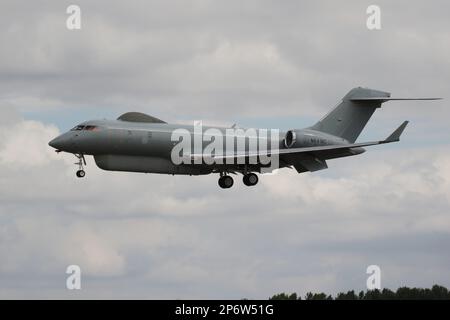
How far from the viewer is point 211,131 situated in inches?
2741

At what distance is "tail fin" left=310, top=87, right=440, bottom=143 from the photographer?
75.9 m

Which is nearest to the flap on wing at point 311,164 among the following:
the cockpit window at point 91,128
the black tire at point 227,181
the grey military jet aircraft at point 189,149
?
the grey military jet aircraft at point 189,149

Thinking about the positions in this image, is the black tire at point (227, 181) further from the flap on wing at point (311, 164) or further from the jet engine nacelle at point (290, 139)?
the flap on wing at point (311, 164)

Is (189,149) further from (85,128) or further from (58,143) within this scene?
(58,143)

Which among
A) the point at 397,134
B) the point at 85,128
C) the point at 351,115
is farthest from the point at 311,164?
the point at 85,128

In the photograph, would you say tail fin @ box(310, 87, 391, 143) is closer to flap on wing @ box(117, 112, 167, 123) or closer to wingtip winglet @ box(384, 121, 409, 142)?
wingtip winglet @ box(384, 121, 409, 142)

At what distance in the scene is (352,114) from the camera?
76500mm

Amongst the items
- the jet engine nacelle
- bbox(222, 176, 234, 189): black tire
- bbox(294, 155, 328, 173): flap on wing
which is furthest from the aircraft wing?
bbox(222, 176, 234, 189): black tire

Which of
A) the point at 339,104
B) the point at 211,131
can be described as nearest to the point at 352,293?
the point at 339,104

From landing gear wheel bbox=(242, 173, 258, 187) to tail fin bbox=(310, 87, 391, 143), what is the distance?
19.5ft

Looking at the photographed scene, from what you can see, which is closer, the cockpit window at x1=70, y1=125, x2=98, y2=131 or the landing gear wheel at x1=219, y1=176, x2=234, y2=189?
the cockpit window at x1=70, y1=125, x2=98, y2=131

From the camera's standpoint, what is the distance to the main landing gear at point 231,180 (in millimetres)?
71812

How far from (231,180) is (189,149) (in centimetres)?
457

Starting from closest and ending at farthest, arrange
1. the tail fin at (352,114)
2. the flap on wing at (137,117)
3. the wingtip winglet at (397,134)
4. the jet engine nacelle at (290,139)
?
1. the wingtip winglet at (397,134)
2. the flap on wing at (137,117)
3. the jet engine nacelle at (290,139)
4. the tail fin at (352,114)
